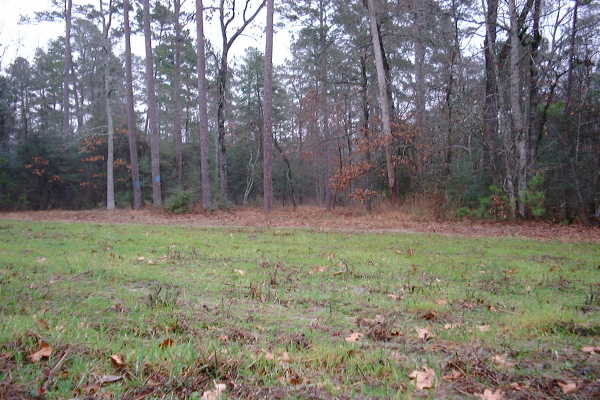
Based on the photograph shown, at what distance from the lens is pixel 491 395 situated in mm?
2570

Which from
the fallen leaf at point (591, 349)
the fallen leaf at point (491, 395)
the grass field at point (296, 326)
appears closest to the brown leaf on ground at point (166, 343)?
the grass field at point (296, 326)

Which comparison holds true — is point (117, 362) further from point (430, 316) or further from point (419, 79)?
point (419, 79)

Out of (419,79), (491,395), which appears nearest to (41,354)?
(491,395)

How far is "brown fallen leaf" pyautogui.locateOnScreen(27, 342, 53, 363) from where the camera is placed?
2799 mm

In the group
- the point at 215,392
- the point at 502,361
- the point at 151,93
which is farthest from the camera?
the point at 151,93

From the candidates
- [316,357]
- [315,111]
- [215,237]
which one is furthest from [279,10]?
[316,357]

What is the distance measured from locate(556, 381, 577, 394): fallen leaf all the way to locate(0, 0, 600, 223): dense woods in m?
14.1

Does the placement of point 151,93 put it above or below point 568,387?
above

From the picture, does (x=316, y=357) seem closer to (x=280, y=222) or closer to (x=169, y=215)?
(x=280, y=222)

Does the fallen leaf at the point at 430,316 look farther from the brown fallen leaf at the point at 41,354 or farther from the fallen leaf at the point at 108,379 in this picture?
the brown fallen leaf at the point at 41,354

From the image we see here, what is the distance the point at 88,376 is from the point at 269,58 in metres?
18.5

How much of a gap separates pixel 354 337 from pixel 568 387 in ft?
5.07

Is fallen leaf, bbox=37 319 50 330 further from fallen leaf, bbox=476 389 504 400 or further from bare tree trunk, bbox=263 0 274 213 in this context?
bare tree trunk, bbox=263 0 274 213

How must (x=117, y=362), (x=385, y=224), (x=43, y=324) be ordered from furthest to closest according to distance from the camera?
(x=385, y=224), (x=43, y=324), (x=117, y=362)
